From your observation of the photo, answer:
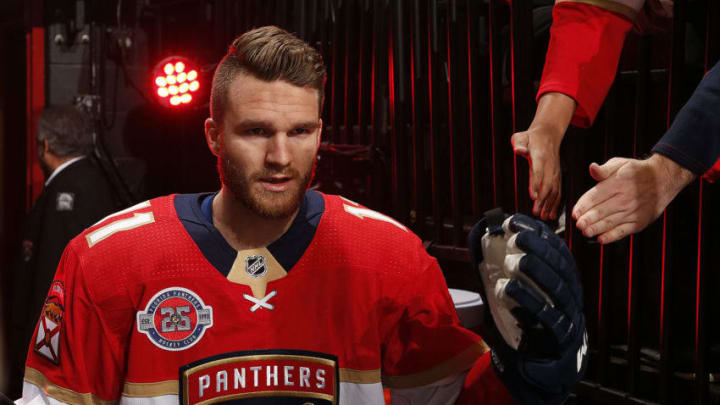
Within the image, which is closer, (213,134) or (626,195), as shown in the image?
(626,195)

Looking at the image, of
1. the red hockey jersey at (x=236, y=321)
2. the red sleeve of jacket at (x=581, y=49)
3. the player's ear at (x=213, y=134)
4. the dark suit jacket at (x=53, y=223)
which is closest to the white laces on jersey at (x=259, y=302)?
the red hockey jersey at (x=236, y=321)

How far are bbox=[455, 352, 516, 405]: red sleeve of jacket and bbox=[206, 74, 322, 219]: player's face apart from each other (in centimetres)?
52

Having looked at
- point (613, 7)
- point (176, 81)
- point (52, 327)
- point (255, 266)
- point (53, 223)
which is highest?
point (613, 7)

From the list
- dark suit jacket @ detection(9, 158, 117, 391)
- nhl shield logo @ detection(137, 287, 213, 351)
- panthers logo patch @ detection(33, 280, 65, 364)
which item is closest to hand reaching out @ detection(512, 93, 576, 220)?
nhl shield logo @ detection(137, 287, 213, 351)

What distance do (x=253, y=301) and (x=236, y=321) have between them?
5cm

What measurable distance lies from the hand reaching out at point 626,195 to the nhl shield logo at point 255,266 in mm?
696

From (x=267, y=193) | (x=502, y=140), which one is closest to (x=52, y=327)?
(x=267, y=193)

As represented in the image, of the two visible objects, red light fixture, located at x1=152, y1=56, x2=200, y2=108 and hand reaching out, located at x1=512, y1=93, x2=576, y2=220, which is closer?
hand reaching out, located at x1=512, y1=93, x2=576, y2=220

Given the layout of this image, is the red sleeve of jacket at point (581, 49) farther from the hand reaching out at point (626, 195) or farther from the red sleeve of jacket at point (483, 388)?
the red sleeve of jacket at point (483, 388)

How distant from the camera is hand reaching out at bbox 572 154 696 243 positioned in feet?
4.40

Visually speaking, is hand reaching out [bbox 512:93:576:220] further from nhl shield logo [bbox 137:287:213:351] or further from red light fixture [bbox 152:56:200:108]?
red light fixture [bbox 152:56:200:108]

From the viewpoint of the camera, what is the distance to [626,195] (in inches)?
53.3

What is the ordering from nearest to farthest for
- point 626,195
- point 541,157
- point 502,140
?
point 626,195, point 541,157, point 502,140

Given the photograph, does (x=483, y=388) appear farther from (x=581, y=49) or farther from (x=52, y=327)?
(x=52, y=327)
